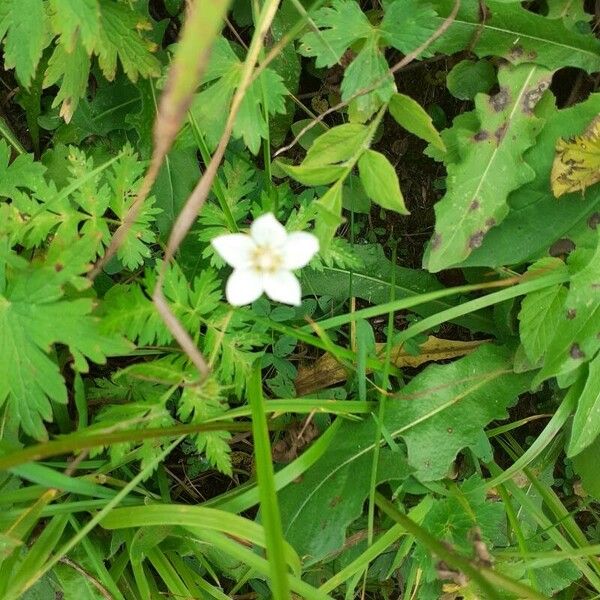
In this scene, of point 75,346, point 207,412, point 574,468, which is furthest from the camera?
point 574,468

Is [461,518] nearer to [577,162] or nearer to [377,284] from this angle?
[377,284]

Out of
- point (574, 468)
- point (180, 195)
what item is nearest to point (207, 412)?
point (180, 195)

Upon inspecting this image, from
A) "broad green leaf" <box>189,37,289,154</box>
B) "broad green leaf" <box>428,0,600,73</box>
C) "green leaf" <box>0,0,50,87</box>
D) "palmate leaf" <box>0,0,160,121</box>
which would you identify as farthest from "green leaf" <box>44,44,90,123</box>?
"broad green leaf" <box>428,0,600,73</box>

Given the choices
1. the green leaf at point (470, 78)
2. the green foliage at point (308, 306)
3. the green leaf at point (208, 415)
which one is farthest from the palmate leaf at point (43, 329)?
the green leaf at point (470, 78)

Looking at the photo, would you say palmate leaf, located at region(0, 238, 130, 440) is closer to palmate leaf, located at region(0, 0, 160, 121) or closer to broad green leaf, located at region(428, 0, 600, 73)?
palmate leaf, located at region(0, 0, 160, 121)

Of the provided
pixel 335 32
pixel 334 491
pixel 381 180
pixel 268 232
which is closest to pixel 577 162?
pixel 381 180

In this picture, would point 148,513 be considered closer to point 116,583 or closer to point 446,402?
point 116,583

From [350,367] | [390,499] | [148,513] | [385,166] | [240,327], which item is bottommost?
[390,499]
